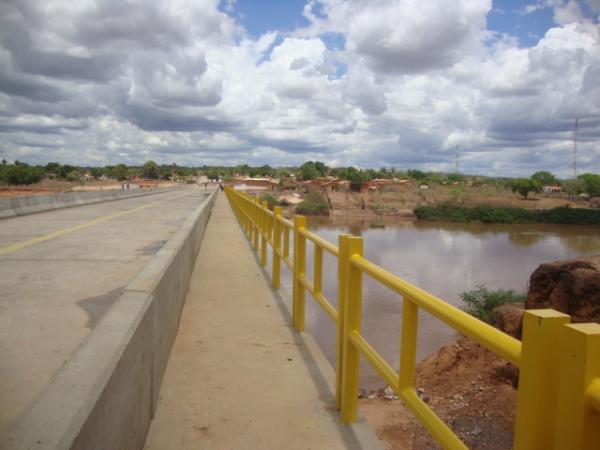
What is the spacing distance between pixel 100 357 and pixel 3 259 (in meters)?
6.15

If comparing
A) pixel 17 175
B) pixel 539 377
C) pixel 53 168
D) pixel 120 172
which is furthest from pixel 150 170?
pixel 539 377

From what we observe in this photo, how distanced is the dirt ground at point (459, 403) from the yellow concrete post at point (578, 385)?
630cm

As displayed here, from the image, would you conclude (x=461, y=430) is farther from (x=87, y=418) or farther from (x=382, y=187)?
(x=382, y=187)

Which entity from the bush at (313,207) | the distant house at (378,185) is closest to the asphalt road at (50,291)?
the bush at (313,207)

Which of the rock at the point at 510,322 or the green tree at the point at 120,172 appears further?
the green tree at the point at 120,172

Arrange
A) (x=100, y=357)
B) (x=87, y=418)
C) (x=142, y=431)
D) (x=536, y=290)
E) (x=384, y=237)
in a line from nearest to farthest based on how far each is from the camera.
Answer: (x=87, y=418) → (x=100, y=357) → (x=142, y=431) → (x=536, y=290) → (x=384, y=237)

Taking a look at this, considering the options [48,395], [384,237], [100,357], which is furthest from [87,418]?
[384,237]

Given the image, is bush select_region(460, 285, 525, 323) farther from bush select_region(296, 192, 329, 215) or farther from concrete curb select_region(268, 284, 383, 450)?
bush select_region(296, 192, 329, 215)

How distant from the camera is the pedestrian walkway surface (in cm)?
384

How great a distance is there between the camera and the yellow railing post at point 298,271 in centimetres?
642

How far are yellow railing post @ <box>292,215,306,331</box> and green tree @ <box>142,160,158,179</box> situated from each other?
188971mm

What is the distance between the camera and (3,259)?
8.10 m

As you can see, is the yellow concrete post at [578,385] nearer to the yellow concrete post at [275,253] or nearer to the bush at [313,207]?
the yellow concrete post at [275,253]

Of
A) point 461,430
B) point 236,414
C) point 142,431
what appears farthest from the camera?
point 461,430
